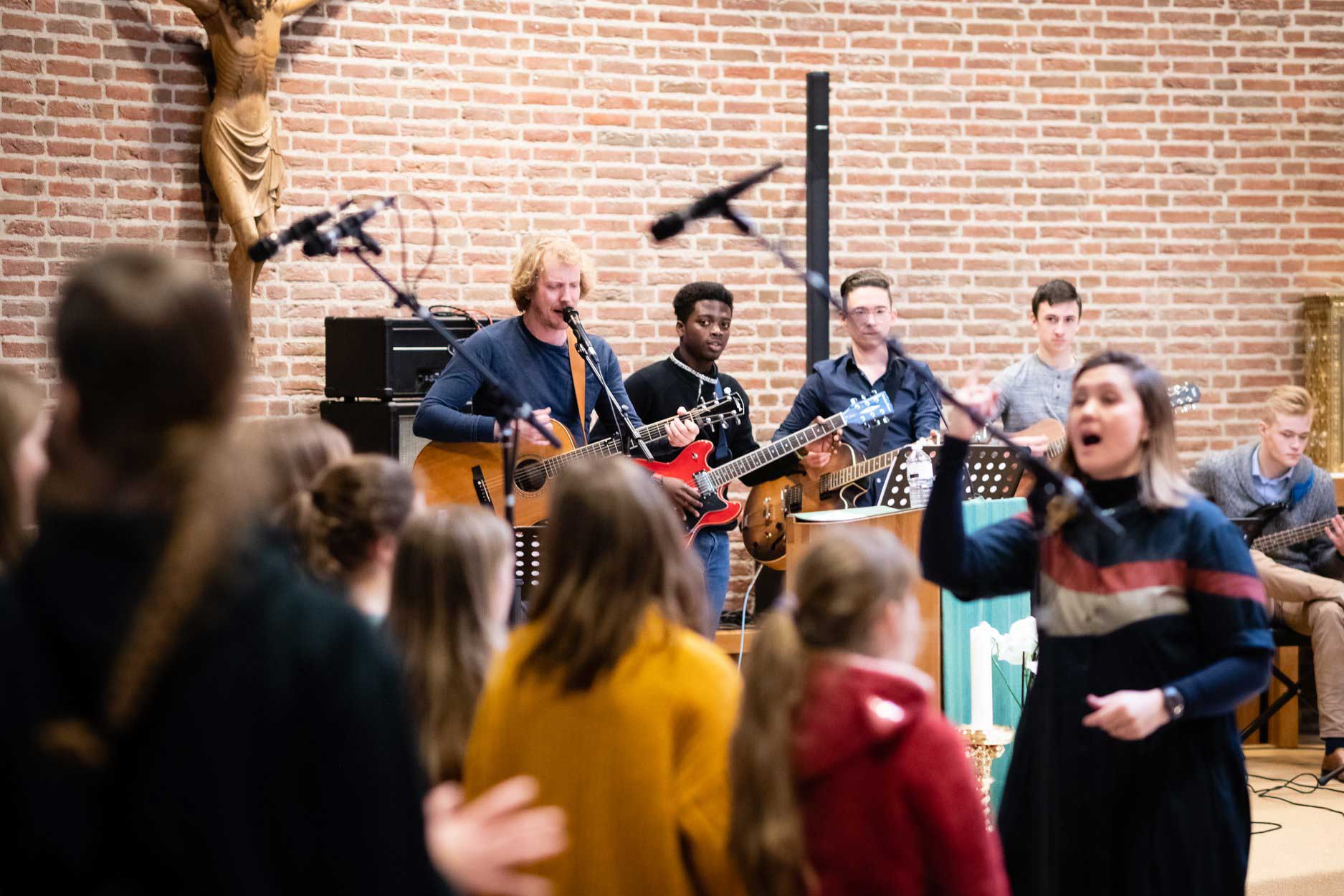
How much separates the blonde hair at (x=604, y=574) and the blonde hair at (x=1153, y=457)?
981mm

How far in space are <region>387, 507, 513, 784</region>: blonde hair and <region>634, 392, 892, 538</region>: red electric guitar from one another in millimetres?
2974

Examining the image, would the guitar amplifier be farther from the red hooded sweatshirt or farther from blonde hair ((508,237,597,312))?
the red hooded sweatshirt

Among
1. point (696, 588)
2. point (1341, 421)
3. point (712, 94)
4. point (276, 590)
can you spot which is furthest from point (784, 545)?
point (276, 590)

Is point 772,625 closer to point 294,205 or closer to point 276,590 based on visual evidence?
point 276,590

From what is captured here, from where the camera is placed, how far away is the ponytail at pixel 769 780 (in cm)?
178

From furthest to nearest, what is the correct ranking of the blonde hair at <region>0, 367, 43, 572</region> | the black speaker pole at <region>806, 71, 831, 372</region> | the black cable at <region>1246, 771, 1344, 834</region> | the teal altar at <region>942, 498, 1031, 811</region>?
the black speaker pole at <region>806, 71, 831, 372</region> < the black cable at <region>1246, 771, 1344, 834</region> < the teal altar at <region>942, 498, 1031, 811</region> < the blonde hair at <region>0, 367, 43, 572</region>

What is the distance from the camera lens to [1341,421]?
7.29m

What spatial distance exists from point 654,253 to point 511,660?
5145mm

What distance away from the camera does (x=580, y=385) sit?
16.6 feet

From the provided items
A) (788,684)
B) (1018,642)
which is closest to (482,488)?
(1018,642)

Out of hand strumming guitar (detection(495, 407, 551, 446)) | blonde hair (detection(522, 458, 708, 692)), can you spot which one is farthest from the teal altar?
blonde hair (detection(522, 458, 708, 692))

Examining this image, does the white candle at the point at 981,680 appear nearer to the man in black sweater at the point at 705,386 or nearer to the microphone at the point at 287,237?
the man in black sweater at the point at 705,386

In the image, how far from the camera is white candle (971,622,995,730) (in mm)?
3896

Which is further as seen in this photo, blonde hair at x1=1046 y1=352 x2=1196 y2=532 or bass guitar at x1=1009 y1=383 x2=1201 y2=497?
bass guitar at x1=1009 y1=383 x2=1201 y2=497
